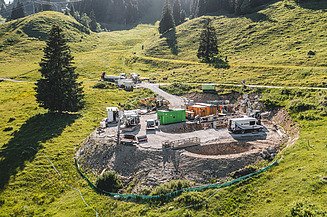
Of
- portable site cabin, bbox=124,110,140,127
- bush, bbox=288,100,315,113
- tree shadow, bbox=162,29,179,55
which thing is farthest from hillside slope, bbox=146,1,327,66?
portable site cabin, bbox=124,110,140,127

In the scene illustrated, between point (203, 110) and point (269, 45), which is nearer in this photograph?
point (203, 110)

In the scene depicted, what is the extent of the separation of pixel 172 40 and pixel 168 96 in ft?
238

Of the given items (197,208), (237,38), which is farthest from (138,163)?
(237,38)

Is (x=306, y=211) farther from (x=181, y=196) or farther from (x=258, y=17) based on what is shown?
(x=258, y=17)

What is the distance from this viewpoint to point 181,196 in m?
37.4

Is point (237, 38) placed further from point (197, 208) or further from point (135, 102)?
point (197, 208)

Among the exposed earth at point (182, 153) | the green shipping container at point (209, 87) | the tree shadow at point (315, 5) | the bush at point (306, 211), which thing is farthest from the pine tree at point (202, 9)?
the bush at point (306, 211)

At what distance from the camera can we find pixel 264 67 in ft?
278

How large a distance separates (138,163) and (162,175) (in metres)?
4.33

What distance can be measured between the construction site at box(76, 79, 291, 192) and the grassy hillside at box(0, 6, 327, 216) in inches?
122

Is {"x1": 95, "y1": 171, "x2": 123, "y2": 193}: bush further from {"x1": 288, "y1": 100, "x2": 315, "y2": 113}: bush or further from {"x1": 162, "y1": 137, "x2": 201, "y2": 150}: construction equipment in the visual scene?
{"x1": 288, "y1": 100, "x2": 315, "y2": 113}: bush

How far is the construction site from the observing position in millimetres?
41750

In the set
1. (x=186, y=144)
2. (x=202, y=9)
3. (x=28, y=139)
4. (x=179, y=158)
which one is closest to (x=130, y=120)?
(x=186, y=144)

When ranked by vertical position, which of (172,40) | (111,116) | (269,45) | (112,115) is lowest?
(111,116)
